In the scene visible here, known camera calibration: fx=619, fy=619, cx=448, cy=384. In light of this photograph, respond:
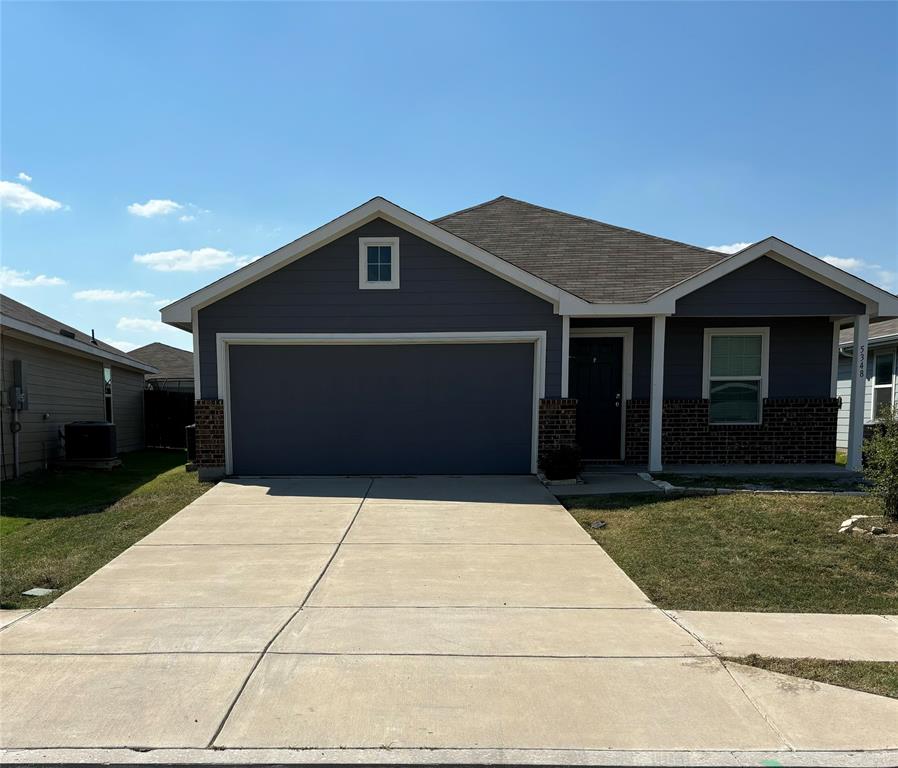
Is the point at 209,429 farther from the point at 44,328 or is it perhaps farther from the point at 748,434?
the point at 748,434

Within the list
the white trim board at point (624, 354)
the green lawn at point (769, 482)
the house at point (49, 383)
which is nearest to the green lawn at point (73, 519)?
the house at point (49, 383)

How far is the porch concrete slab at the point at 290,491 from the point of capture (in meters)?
8.72

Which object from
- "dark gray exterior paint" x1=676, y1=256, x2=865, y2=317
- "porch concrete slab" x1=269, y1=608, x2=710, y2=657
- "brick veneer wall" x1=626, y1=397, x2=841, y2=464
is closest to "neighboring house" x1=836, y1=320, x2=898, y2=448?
"brick veneer wall" x1=626, y1=397, x2=841, y2=464

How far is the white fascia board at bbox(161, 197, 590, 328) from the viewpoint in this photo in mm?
9727

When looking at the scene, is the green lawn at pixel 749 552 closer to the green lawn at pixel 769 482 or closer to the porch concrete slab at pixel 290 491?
the green lawn at pixel 769 482

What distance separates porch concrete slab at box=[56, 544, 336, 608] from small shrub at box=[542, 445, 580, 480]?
13.1ft

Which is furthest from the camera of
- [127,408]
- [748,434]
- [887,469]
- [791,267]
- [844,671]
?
[127,408]

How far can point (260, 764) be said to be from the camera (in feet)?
9.93

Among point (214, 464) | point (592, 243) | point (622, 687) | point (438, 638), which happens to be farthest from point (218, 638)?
point (592, 243)

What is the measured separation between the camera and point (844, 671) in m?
3.93

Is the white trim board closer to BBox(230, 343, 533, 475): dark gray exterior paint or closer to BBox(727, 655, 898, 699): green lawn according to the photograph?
BBox(230, 343, 533, 475): dark gray exterior paint

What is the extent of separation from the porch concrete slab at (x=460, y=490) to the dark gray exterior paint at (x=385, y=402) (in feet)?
1.29

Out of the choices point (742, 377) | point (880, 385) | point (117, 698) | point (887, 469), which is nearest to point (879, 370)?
point (880, 385)

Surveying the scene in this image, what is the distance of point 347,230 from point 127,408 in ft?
37.9
